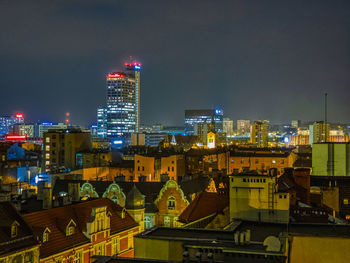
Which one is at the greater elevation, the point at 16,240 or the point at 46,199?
the point at 46,199

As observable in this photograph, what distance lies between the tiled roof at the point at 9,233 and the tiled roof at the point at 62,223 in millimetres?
1389

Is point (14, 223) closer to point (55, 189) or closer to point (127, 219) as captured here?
point (127, 219)

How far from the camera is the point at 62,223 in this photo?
3581cm

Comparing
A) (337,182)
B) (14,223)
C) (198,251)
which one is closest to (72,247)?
(14,223)

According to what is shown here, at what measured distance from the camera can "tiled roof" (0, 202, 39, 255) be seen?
1152 inches

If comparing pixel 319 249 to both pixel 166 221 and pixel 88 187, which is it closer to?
pixel 166 221

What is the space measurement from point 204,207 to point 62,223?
12.9 m

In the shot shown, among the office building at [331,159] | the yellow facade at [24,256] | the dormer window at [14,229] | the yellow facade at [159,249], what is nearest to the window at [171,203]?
the yellow facade at [24,256]

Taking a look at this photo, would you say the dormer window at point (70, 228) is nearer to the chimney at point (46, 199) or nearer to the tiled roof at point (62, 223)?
the tiled roof at point (62, 223)

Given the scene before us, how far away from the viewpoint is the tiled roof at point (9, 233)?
29250 millimetres

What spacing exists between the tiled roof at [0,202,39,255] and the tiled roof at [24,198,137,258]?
Result: 1.39 metres

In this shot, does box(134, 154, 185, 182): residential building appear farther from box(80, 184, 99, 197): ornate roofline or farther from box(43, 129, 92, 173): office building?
box(43, 129, 92, 173): office building

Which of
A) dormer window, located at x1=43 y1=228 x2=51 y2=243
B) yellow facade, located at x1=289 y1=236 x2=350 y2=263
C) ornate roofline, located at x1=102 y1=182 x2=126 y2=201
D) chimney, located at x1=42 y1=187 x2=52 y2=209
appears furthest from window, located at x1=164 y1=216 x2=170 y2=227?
yellow facade, located at x1=289 y1=236 x2=350 y2=263

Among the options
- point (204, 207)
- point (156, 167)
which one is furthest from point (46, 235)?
point (156, 167)
